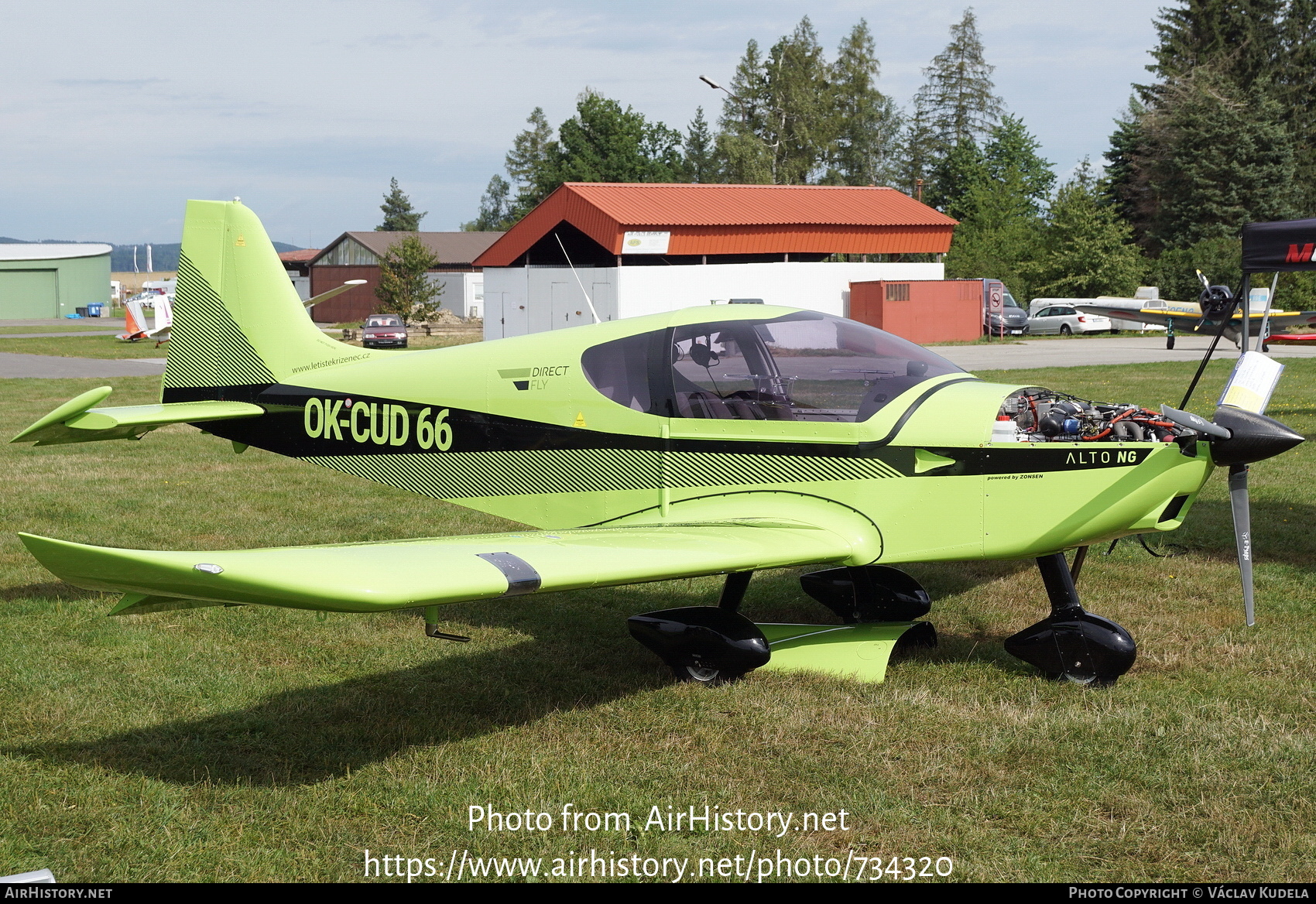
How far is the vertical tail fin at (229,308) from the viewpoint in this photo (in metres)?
8.16

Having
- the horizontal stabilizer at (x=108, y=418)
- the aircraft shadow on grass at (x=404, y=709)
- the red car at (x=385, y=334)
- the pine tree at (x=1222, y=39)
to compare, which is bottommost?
the aircraft shadow on grass at (x=404, y=709)

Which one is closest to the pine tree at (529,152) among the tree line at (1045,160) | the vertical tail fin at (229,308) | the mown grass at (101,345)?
the tree line at (1045,160)

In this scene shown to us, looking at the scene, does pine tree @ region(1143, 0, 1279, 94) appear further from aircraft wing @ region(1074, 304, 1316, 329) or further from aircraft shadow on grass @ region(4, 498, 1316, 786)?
aircraft shadow on grass @ region(4, 498, 1316, 786)

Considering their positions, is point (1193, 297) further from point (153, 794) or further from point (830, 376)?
point (153, 794)

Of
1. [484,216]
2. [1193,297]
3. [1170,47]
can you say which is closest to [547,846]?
[1193,297]

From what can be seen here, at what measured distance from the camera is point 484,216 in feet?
454

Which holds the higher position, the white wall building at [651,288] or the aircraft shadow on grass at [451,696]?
the white wall building at [651,288]

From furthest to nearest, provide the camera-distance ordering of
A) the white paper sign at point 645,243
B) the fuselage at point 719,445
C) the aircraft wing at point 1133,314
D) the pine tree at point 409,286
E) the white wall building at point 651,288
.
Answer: the pine tree at point 409,286
the white wall building at point 651,288
the white paper sign at point 645,243
the aircraft wing at point 1133,314
the fuselage at point 719,445

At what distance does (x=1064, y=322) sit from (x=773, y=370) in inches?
1589

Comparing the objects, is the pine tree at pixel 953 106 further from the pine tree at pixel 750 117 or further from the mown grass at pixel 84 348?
the mown grass at pixel 84 348

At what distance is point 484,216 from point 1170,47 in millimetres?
91108

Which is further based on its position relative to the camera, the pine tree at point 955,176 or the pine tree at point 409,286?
the pine tree at point 955,176

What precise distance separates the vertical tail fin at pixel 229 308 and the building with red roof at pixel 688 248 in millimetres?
25255

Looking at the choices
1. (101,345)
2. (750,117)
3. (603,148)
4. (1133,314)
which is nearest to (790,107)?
(750,117)
